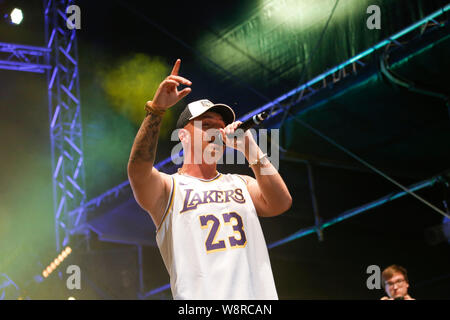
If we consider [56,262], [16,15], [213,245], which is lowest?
[213,245]

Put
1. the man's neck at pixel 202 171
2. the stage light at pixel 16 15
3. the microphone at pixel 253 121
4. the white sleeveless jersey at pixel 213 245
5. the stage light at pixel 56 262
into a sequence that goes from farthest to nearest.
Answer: the stage light at pixel 56 262
the stage light at pixel 16 15
the man's neck at pixel 202 171
the microphone at pixel 253 121
the white sleeveless jersey at pixel 213 245

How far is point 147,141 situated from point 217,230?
503 mm

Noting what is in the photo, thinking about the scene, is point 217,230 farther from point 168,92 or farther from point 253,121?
point 168,92

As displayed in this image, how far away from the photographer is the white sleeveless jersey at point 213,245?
244 cm

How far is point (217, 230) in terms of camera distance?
8.45 feet

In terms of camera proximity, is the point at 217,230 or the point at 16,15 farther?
the point at 16,15

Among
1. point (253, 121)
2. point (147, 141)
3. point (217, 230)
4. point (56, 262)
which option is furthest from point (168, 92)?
point (56, 262)

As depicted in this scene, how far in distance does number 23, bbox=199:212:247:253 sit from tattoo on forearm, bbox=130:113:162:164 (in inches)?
14.6

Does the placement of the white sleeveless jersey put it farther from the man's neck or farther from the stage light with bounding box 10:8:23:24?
the stage light with bounding box 10:8:23:24

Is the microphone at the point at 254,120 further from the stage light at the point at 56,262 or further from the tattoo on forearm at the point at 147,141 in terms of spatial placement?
the stage light at the point at 56,262

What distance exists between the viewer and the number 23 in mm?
2527

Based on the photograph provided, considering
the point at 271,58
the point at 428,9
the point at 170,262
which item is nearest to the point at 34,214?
the point at 271,58

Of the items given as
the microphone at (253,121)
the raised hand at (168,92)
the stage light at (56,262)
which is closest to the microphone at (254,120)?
the microphone at (253,121)

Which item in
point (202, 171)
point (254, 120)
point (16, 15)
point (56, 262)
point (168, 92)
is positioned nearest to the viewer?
point (168, 92)
